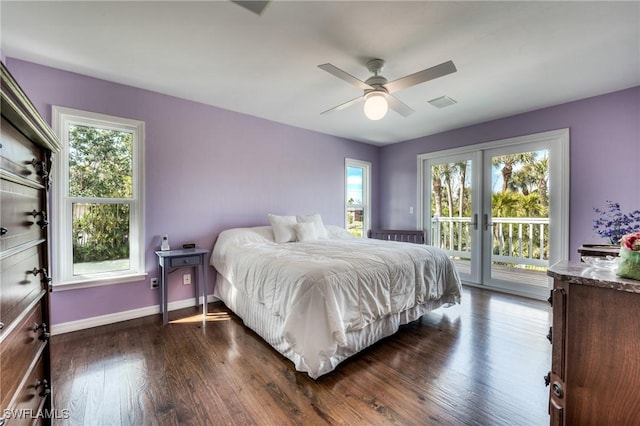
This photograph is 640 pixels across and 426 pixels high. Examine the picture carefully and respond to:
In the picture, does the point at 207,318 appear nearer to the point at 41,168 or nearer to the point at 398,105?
the point at 41,168

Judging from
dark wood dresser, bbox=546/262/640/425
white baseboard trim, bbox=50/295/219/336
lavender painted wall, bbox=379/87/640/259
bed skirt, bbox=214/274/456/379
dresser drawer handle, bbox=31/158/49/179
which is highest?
lavender painted wall, bbox=379/87/640/259

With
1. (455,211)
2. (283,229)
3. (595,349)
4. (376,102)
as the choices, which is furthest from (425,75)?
(455,211)

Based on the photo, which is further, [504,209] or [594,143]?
[504,209]

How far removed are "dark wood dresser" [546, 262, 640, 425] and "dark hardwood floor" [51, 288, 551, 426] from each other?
613 millimetres

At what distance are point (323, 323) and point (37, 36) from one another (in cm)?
299

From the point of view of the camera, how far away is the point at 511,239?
3.96 meters

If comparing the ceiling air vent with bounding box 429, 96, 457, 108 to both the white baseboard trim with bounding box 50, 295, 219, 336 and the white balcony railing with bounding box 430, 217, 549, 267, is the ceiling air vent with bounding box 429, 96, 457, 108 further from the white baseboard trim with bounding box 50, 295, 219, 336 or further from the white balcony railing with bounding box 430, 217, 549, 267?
the white baseboard trim with bounding box 50, 295, 219, 336

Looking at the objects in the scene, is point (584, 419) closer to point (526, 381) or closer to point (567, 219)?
point (526, 381)

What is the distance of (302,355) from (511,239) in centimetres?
358

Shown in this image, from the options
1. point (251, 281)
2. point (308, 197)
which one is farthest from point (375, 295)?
point (308, 197)

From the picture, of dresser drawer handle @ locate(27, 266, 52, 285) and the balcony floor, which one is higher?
dresser drawer handle @ locate(27, 266, 52, 285)

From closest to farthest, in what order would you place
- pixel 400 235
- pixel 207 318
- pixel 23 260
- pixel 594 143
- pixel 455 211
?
pixel 23 260 → pixel 207 318 → pixel 594 143 → pixel 455 211 → pixel 400 235

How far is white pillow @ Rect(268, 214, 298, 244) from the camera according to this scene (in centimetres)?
353

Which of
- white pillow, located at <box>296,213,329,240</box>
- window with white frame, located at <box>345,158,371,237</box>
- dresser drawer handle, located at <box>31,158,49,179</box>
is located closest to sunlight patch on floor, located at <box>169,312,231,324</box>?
white pillow, located at <box>296,213,329,240</box>
